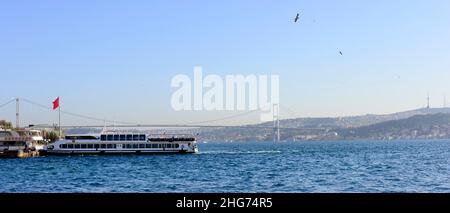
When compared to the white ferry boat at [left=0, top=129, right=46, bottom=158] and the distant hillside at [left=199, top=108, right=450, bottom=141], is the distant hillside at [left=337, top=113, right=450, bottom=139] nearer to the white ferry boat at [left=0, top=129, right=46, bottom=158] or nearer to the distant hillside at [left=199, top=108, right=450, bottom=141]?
the distant hillside at [left=199, top=108, right=450, bottom=141]

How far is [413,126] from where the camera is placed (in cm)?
16462

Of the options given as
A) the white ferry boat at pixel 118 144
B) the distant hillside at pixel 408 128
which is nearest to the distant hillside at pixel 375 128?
the distant hillside at pixel 408 128

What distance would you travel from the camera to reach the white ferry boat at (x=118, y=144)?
217 feet

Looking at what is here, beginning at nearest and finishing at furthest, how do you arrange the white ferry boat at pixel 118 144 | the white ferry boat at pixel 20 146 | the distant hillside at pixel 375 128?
the white ferry boat at pixel 118 144, the white ferry boat at pixel 20 146, the distant hillside at pixel 375 128

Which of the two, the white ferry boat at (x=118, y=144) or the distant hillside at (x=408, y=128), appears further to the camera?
the distant hillside at (x=408, y=128)

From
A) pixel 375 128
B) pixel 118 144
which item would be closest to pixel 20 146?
pixel 118 144

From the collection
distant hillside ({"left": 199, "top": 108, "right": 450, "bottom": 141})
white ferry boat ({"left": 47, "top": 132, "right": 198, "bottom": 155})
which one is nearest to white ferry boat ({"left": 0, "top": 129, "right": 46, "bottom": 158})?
white ferry boat ({"left": 47, "top": 132, "right": 198, "bottom": 155})

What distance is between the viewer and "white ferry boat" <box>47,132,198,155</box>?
Result: 217ft

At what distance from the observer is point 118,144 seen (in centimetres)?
6644

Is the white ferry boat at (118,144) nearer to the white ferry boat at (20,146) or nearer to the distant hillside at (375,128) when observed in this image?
the white ferry boat at (20,146)
